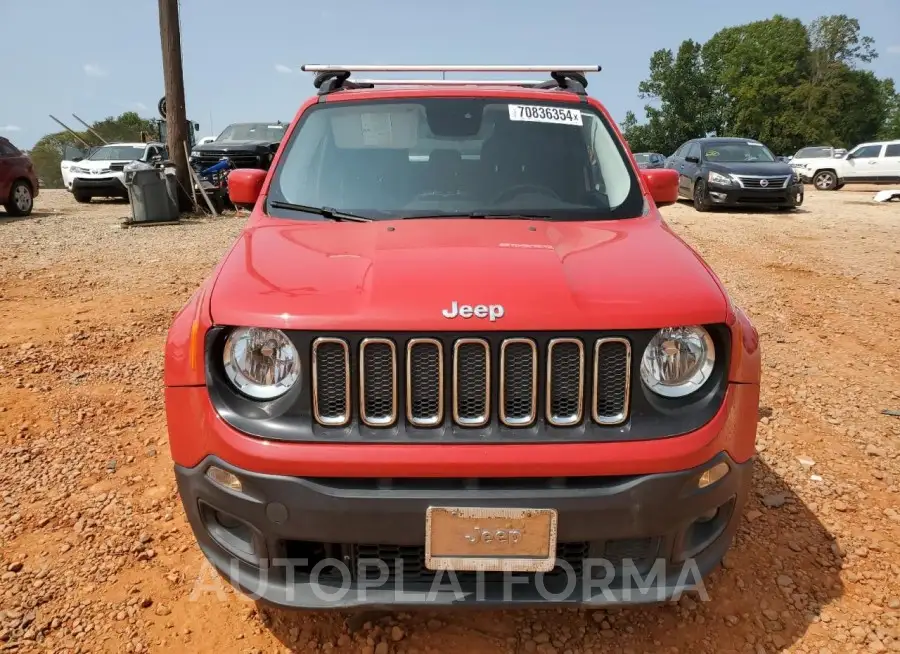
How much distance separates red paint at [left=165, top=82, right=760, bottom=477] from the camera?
1911 millimetres

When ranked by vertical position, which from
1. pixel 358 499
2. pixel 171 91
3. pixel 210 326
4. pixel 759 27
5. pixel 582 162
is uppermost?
pixel 759 27

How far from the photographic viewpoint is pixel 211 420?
1996mm

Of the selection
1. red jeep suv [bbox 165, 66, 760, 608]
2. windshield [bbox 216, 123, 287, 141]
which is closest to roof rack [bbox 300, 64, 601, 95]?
red jeep suv [bbox 165, 66, 760, 608]

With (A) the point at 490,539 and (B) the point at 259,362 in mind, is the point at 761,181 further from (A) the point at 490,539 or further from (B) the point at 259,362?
(B) the point at 259,362

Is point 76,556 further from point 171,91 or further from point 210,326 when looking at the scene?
point 171,91

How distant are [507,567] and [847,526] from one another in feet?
6.49

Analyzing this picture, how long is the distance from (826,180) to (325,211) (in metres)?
25.9

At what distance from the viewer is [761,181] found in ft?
47.6

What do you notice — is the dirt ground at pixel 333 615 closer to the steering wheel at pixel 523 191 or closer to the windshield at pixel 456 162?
the windshield at pixel 456 162

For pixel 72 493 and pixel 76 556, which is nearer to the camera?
pixel 76 556

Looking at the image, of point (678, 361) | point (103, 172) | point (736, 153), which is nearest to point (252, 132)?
point (103, 172)

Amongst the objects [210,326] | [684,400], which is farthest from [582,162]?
[210,326]

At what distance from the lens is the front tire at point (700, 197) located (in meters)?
15.0

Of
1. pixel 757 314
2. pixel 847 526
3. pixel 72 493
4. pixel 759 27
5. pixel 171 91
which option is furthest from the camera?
pixel 759 27
